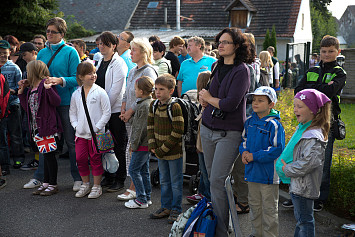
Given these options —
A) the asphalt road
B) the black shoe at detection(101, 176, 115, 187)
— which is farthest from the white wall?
the asphalt road

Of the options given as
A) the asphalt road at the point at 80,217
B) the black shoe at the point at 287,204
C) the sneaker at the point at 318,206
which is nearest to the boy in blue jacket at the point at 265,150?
the asphalt road at the point at 80,217

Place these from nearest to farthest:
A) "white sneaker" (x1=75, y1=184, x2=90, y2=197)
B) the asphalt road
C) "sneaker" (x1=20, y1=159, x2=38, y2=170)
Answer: the asphalt road, "white sneaker" (x1=75, y1=184, x2=90, y2=197), "sneaker" (x1=20, y1=159, x2=38, y2=170)

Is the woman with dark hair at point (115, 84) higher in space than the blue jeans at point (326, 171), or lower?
higher

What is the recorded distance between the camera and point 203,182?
19.1ft

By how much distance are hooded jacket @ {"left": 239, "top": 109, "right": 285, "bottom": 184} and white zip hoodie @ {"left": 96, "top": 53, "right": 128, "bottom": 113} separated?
264 cm

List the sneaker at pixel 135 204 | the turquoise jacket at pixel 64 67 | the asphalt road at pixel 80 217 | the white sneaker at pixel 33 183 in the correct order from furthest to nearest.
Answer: the white sneaker at pixel 33 183 → the turquoise jacket at pixel 64 67 → the sneaker at pixel 135 204 → the asphalt road at pixel 80 217

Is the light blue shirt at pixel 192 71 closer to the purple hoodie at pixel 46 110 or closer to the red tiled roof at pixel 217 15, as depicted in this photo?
the purple hoodie at pixel 46 110

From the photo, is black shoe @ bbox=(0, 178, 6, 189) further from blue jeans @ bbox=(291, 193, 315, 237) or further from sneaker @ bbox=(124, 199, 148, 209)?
blue jeans @ bbox=(291, 193, 315, 237)

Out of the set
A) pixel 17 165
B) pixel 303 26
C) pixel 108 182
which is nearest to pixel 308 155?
pixel 108 182

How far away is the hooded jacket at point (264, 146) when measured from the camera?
14.3ft

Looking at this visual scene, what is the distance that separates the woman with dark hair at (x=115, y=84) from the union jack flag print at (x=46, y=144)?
2.88 feet

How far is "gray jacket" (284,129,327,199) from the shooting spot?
155 inches

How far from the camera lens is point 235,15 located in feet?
107

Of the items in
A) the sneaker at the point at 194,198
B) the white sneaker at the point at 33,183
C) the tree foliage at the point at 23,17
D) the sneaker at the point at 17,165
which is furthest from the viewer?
the tree foliage at the point at 23,17
